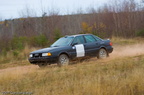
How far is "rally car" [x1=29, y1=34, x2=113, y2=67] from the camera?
10945 mm

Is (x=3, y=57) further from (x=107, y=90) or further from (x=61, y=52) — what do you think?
(x=107, y=90)

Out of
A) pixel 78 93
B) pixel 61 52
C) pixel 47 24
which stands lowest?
pixel 78 93

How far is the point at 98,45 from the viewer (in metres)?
12.8

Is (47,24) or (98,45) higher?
(47,24)

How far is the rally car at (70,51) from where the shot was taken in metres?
10.9

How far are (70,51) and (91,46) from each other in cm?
141

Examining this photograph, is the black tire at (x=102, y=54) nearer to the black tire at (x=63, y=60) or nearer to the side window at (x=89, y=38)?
the side window at (x=89, y=38)

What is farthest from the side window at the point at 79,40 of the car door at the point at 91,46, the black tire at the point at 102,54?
the black tire at the point at 102,54

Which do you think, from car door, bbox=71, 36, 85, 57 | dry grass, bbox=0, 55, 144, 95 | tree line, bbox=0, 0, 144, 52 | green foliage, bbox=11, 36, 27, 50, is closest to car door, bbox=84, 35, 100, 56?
car door, bbox=71, 36, 85, 57

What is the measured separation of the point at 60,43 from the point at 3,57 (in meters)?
6.92

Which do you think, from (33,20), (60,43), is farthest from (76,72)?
(33,20)

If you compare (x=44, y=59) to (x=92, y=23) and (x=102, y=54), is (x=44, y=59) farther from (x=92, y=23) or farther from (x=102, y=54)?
(x=92, y=23)

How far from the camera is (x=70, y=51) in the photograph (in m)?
11.5

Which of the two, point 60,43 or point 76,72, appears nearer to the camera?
point 76,72
